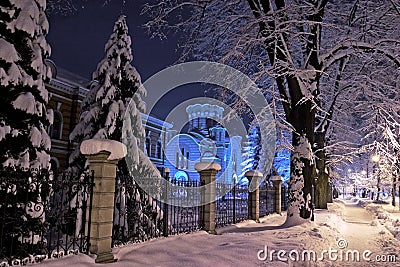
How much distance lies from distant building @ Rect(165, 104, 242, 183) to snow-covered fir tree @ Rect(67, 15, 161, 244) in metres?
26.2

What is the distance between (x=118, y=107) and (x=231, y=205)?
5780mm

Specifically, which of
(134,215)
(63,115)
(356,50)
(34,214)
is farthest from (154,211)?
(63,115)

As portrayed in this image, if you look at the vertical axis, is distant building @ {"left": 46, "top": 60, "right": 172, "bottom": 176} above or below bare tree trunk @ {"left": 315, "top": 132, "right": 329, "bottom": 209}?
above

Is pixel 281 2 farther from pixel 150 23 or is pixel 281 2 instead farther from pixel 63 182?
pixel 63 182

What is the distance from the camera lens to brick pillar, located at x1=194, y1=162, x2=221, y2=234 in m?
10.6

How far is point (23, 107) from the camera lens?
327 inches

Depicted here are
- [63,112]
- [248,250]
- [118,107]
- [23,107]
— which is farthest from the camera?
[63,112]

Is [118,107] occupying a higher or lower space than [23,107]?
higher

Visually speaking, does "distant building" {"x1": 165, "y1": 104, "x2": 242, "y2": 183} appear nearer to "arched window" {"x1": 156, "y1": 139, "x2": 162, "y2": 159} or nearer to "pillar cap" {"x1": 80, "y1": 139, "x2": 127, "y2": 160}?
"arched window" {"x1": 156, "y1": 139, "x2": 162, "y2": 159}

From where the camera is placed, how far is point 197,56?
14.9 metres

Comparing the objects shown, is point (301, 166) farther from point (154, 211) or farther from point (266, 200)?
point (266, 200)

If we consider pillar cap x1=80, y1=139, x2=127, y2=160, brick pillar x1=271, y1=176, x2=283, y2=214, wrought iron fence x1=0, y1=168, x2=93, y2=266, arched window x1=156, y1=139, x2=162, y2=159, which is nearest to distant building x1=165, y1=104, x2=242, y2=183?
arched window x1=156, y1=139, x2=162, y2=159

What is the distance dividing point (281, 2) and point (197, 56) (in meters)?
4.17

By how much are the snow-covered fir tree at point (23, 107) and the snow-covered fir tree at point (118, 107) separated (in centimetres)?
299
